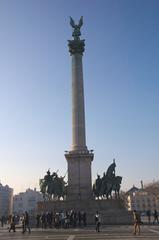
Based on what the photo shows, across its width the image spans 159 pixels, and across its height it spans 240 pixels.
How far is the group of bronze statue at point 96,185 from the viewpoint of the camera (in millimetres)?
49781

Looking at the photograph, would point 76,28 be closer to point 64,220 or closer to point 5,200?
point 64,220

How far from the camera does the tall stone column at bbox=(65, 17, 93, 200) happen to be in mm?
50000

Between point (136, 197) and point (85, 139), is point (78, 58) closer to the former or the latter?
point (85, 139)

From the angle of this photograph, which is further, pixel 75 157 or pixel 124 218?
pixel 75 157

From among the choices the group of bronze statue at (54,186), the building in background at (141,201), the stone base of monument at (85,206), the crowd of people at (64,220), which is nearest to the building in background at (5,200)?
the building in background at (141,201)

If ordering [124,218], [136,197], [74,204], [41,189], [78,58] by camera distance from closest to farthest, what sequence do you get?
[124,218], [74,204], [41,189], [78,58], [136,197]

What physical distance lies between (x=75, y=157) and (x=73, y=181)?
122 inches

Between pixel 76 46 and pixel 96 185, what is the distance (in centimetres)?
2018

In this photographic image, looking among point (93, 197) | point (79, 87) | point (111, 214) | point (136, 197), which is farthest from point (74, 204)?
point (136, 197)

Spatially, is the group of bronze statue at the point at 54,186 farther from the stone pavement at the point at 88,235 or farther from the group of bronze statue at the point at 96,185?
the stone pavement at the point at 88,235

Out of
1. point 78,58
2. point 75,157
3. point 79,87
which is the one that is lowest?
point 75,157

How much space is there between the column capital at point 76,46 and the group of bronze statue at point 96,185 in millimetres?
17231

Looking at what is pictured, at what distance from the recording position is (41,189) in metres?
51.7

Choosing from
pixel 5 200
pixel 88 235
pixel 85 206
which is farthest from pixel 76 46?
pixel 5 200
